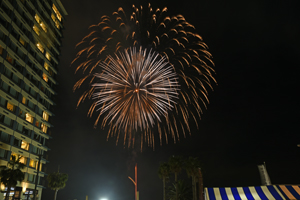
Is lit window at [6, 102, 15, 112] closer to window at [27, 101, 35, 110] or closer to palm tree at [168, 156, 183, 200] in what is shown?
window at [27, 101, 35, 110]

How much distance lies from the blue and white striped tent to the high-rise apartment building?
1327 inches

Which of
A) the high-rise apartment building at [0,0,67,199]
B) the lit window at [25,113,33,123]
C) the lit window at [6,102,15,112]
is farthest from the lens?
the lit window at [25,113,33,123]

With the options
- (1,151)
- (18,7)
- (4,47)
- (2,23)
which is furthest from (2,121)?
(18,7)

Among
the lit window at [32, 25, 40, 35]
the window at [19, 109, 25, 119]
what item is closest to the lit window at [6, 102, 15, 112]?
the window at [19, 109, 25, 119]

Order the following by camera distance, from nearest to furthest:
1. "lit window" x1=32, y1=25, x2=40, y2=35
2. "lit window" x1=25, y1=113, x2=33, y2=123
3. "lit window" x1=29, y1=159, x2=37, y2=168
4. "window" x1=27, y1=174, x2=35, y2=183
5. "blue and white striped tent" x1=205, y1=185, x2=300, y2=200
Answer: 1. "blue and white striped tent" x1=205, y1=185, x2=300, y2=200
2. "window" x1=27, y1=174, x2=35, y2=183
3. "lit window" x1=25, y1=113, x2=33, y2=123
4. "lit window" x1=29, y1=159, x2=37, y2=168
5. "lit window" x1=32, y1=25, x2=40, y2=35

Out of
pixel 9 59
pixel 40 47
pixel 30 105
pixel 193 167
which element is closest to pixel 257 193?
pixel 193 167

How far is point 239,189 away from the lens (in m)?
33.7

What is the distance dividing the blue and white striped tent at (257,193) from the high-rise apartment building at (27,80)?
111ft

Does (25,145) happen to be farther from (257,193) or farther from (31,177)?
(257,193)

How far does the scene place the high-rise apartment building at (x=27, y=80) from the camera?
50.8 metres

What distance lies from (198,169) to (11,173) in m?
32.7

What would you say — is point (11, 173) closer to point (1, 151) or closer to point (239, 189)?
point (1, 151)

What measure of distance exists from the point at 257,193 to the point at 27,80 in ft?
168

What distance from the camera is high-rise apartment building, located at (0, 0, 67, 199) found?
50.8 m
